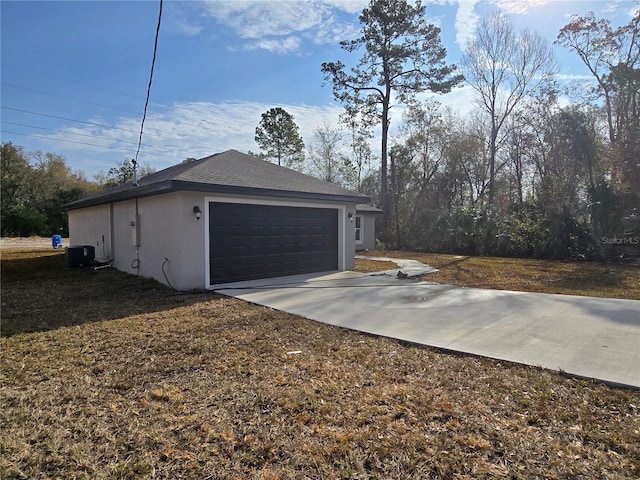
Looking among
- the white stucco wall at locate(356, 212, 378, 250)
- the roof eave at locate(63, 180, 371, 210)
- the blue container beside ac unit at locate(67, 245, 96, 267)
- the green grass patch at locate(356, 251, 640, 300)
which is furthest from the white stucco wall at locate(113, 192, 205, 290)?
the white stucco wall at locate(356, 212, 378, 250)

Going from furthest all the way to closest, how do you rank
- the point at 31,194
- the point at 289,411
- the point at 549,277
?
the point at 31,194
the point at 549,277
the point at 289,411

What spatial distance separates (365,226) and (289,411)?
16177 millimetres

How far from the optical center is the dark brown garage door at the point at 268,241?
8289 mm

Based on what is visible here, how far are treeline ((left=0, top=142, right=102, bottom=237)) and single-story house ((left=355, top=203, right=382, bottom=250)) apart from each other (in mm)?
22111

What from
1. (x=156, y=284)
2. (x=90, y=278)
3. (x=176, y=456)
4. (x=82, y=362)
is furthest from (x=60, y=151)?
(x=176, y=456)

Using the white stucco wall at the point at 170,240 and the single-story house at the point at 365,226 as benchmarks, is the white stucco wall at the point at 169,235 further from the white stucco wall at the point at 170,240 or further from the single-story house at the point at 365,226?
the single-story house at the point at 365,226

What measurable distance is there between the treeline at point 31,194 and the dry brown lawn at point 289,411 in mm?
28037

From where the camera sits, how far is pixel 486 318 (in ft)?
17.6

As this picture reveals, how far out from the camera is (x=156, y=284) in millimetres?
8320

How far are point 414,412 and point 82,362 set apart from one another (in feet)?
11.0

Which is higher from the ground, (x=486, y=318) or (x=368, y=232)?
(x=368, y=232)

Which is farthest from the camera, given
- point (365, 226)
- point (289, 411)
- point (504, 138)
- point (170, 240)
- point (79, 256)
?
point (504, 138)

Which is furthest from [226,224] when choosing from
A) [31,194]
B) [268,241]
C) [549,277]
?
[31,194]

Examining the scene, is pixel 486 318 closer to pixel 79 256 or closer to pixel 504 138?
pixel 79 256
